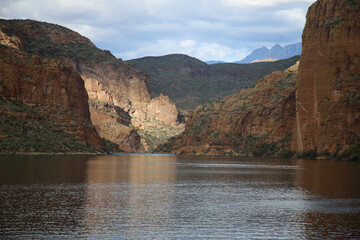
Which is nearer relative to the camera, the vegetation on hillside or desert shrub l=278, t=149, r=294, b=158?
the vegetation on hillside

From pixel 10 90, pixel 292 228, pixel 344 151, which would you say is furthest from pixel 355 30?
pixel 292 228

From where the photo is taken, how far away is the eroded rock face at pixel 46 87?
144375 mm

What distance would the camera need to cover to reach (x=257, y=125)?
582 ft

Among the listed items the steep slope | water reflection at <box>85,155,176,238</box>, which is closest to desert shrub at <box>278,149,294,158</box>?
the steep slope

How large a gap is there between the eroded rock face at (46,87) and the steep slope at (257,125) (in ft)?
146

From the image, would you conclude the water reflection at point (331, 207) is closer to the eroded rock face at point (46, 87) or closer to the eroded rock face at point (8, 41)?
the eroded rock face at point (46, 87)

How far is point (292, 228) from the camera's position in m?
29.4

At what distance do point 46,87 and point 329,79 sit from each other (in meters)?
86.3

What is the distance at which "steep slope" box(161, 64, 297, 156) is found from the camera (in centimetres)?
16100

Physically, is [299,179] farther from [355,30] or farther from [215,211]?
[355,30]

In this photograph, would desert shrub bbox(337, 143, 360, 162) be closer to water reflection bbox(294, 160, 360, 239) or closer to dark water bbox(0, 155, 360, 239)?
water reflection bbox(294, 160, 360, 239)

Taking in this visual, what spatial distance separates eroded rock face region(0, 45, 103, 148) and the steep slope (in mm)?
44590

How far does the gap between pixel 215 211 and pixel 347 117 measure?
8603 cm

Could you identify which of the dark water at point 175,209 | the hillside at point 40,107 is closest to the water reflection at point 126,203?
the dark water at point 175,209
